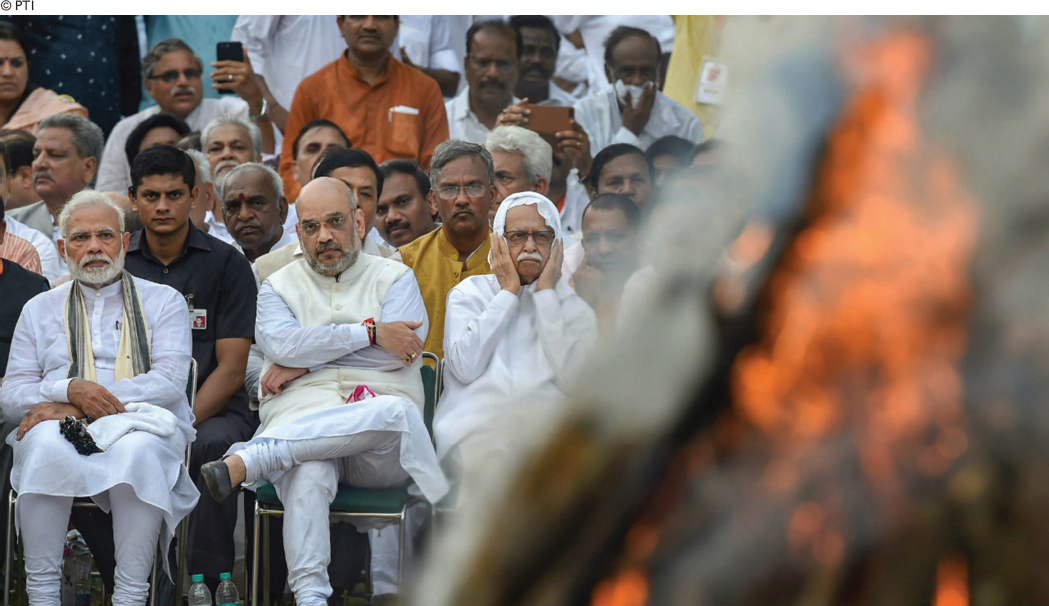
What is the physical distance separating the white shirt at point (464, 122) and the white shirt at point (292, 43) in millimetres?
782

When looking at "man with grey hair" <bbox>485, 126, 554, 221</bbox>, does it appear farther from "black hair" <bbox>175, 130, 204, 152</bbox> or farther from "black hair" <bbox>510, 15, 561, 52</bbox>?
"black hair" <bbox>175, 130, 204, 152</bbox>

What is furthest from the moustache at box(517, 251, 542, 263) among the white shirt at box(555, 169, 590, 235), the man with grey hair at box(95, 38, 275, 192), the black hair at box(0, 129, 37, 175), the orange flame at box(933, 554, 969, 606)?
the black hair at box(0, 129, 37, 175)

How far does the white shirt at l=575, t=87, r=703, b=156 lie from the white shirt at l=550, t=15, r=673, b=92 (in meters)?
0.42

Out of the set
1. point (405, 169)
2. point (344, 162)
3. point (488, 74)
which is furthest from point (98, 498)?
point (488, 74)

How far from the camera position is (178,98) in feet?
20.9

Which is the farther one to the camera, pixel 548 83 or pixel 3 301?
pixel 548 83

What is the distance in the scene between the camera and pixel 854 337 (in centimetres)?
230

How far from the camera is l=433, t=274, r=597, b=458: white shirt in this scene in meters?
3.71

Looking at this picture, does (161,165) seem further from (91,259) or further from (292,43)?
(292,43)

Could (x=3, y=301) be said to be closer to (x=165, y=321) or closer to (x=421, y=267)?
(x=165, y=321)

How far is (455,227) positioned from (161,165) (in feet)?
3.82
